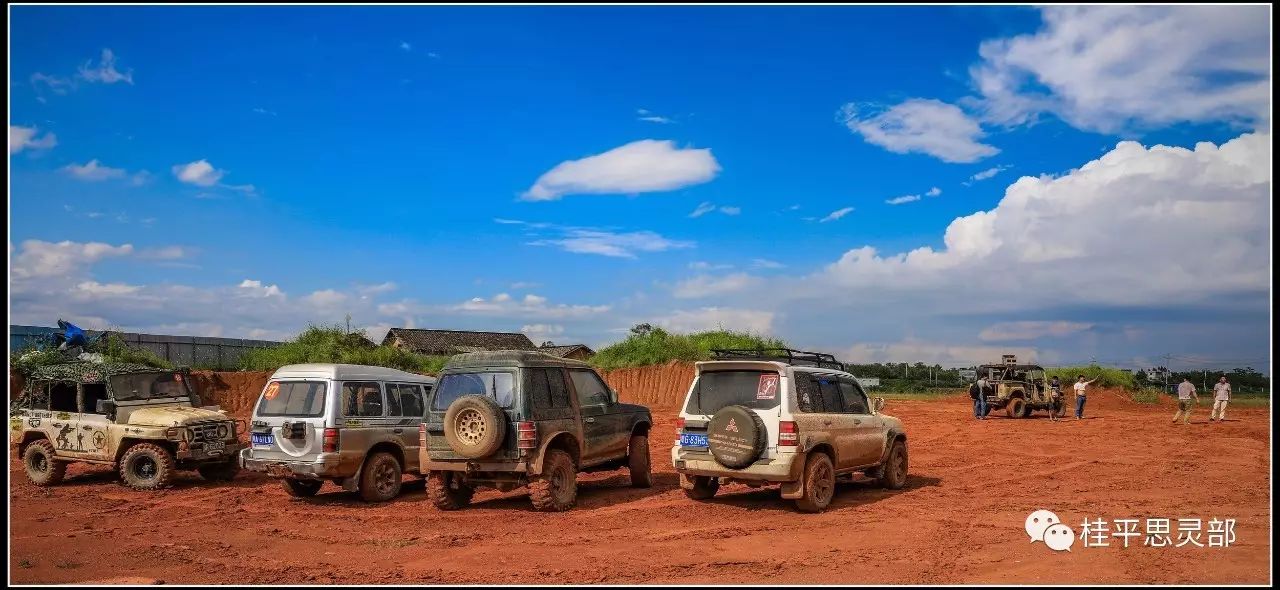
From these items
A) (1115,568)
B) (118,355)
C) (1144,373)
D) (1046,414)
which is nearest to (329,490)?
(1115,568)

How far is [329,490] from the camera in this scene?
14.3 metres

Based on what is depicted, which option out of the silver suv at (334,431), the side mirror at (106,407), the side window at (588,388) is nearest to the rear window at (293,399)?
the silver suv at (334,431)

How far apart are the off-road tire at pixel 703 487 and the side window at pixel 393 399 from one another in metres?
4.37

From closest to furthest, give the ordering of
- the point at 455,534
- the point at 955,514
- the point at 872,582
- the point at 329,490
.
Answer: the point at 872,582
the point at 455,534
the point at 955,514
the point at 329,490

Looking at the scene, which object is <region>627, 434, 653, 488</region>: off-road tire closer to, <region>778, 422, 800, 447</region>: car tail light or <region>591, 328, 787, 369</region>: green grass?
<region>778, 422, 800, 447</region>: car tail light

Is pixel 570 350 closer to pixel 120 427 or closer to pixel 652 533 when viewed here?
pixel 120 427

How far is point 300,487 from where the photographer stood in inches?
534

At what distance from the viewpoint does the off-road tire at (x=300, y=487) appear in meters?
13.4

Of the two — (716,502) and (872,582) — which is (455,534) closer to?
(716,502)

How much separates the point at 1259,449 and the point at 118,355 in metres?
31.3

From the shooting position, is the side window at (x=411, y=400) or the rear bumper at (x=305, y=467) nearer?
the rear bumper at (x=305, y=467)

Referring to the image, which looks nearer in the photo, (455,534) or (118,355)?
(455,534)

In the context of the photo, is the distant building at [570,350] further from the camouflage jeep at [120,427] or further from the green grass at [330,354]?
the camouflage jeep at [120,427]

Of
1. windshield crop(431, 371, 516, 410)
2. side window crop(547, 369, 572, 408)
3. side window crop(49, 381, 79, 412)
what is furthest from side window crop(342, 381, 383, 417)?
side window crop(49, 381, 79, 412)
